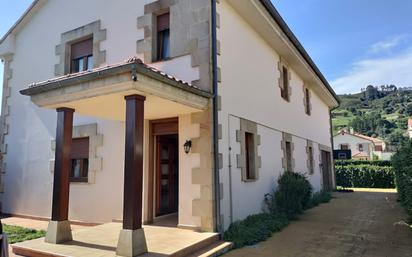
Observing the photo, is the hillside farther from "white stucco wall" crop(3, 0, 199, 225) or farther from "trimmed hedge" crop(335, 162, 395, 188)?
"white stucco wall" crop(3, 0, 199, 225)

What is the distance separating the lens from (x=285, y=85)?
37.6 ft

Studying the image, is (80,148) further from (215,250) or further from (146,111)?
(215,250)

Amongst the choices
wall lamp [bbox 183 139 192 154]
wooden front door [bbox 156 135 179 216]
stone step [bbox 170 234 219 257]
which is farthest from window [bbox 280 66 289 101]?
stone step [bbox 170 234 219 257]

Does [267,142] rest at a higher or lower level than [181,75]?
lower

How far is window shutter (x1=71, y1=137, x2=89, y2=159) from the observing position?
8156 mm

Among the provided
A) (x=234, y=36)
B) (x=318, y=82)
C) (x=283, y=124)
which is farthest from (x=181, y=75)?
(x=318, y=82)

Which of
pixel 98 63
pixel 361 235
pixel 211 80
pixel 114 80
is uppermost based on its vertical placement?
pixel 98 63

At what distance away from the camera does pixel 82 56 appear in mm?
8852

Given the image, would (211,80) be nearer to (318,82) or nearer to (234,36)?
(234,36)

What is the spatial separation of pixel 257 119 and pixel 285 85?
3501 mm

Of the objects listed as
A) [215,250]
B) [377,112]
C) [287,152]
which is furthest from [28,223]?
[377,112]

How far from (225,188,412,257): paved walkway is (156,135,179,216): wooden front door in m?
2.53

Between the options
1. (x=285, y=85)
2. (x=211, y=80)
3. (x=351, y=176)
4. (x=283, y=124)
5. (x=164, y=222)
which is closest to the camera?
(x=211, y=80)

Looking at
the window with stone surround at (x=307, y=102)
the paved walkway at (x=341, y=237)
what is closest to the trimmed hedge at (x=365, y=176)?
the window with stone surround at (x=307, y=102)
